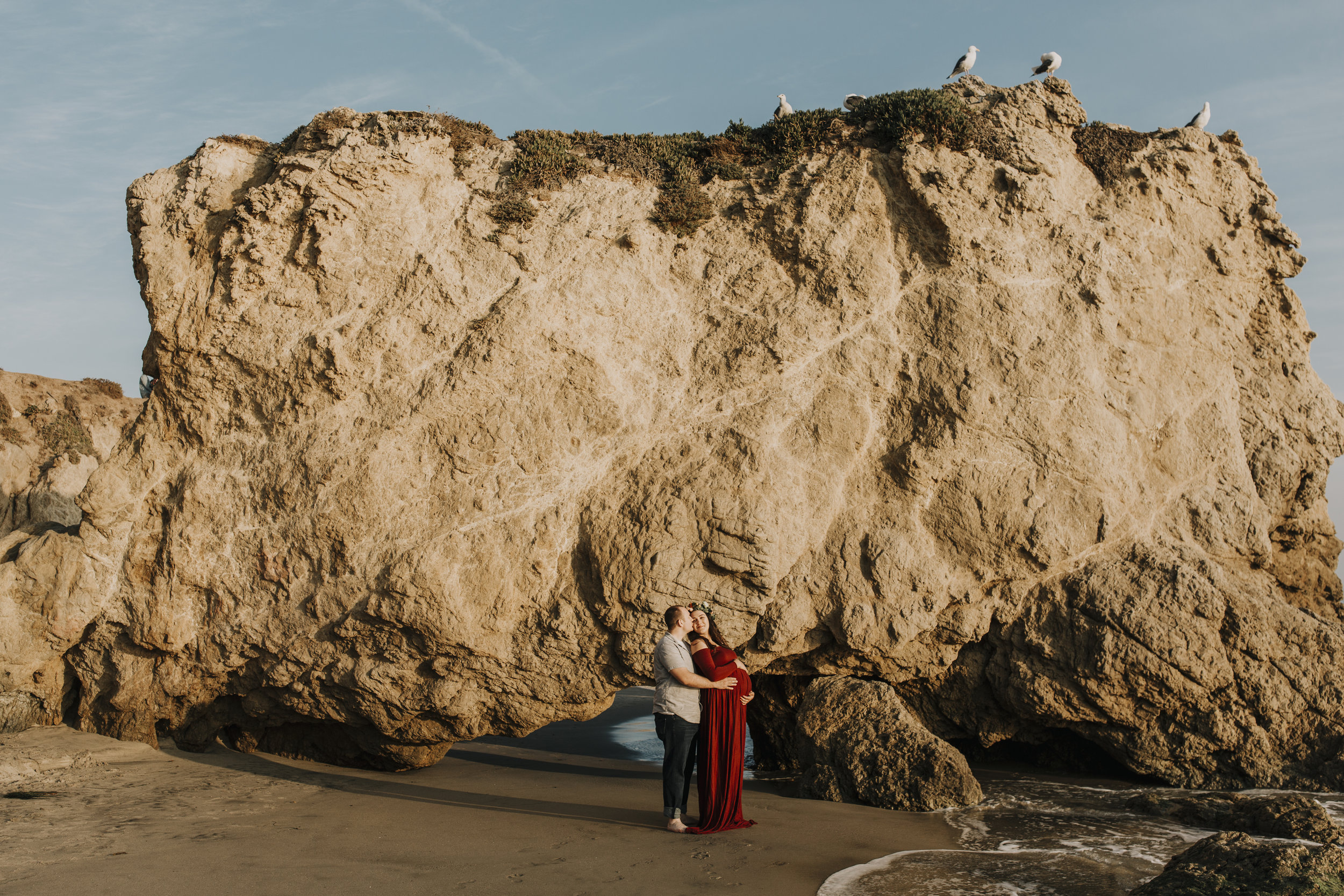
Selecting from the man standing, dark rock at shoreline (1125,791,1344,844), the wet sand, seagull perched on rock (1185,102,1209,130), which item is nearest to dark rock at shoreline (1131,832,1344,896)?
the wet sand

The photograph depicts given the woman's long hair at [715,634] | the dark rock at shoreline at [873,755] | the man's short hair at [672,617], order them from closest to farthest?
the man's short hair at [672,617] < the woman's long hair at [715,634] < the dark rock at shoreline at [873,755]

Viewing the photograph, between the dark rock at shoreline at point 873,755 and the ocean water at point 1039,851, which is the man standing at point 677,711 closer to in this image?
the ocean water at point 1039,851

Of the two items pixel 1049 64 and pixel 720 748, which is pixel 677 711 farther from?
pixel 1049 64

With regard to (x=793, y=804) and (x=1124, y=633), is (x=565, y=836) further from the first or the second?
(x=1124, y=633)

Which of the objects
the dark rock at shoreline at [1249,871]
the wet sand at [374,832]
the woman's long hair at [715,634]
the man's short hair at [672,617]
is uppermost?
the man's short hair at [672,617]

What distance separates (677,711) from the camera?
20.9 ft

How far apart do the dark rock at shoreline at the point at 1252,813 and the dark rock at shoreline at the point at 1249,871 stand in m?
2.04

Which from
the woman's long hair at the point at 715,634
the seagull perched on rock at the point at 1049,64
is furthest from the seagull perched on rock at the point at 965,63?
the woman's long hair at the point at 715,634

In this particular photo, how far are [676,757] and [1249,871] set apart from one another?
3429 mm

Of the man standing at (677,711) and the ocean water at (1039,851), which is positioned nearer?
the ocean water at (1039,851)

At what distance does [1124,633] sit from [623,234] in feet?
20.8

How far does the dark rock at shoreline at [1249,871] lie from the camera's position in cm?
Answer: 421

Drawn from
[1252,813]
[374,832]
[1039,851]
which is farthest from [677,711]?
[1252,813]

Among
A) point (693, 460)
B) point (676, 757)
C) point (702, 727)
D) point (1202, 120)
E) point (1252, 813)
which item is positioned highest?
point (1202, 120)
